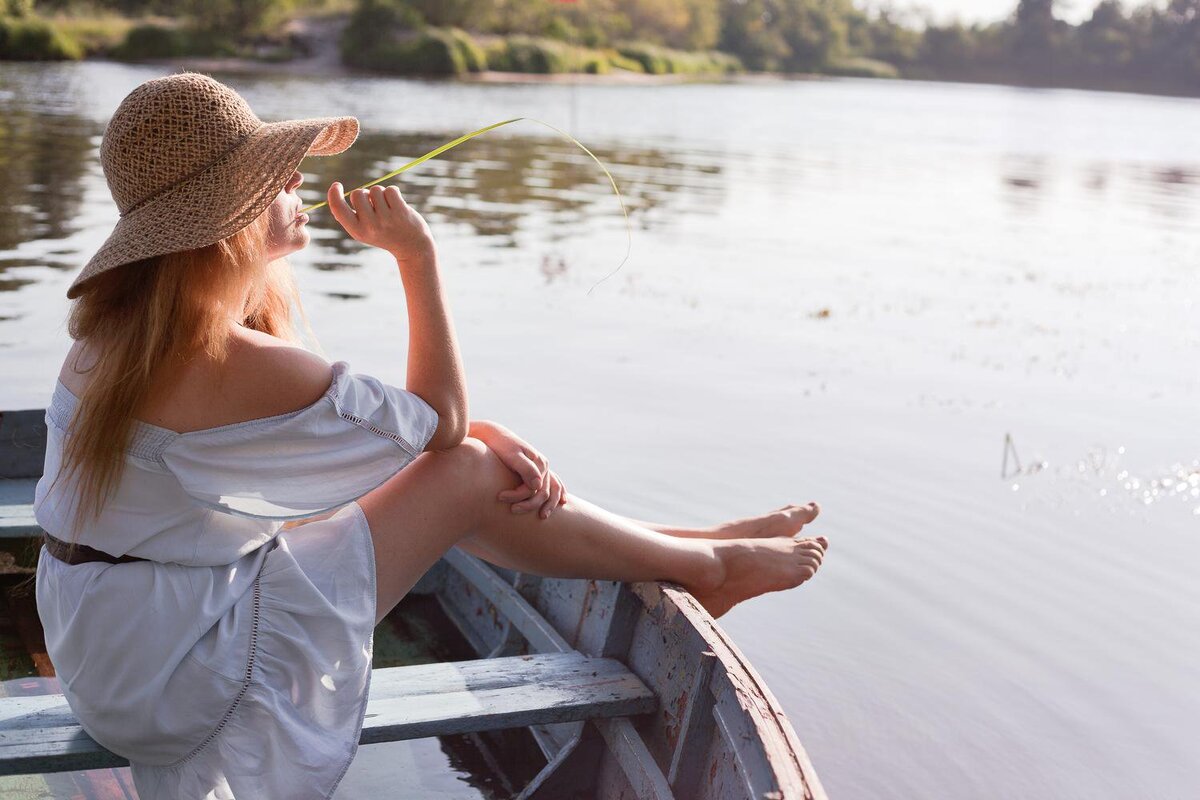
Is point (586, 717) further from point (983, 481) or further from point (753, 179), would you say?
point (753, 179)

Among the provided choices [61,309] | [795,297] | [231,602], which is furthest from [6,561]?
[795,297]

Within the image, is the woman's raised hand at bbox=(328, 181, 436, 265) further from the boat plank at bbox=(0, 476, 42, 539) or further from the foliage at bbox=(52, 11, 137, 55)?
the foliage at bbox=(52, 11, 137, 55)

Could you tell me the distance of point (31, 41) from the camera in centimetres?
3083

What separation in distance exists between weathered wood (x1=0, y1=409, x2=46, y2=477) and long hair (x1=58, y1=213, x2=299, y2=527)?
5.62 ft

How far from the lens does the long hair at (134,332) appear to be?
1.80 m

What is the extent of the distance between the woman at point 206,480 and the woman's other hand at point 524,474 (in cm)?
22

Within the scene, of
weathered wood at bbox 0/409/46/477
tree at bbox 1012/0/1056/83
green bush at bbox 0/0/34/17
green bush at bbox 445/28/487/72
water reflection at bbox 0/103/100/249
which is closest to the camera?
weathered wood at bbox 0/409/46/477

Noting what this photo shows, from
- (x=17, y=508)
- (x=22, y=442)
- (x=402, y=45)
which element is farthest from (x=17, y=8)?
(x=17, y=508)

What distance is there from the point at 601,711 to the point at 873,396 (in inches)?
172

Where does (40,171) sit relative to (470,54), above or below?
below

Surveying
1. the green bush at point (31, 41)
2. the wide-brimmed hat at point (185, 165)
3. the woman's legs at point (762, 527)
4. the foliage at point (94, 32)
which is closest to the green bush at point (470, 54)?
the foliage at point (94, 32)

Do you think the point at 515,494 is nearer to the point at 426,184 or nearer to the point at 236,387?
the point at 236,387

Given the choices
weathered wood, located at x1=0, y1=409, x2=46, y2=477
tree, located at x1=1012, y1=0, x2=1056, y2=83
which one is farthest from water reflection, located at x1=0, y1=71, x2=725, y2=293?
tree, located at x1=1012, y1=0, x2=1056, y2=83

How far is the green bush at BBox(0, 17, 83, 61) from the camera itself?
99.6 feet
